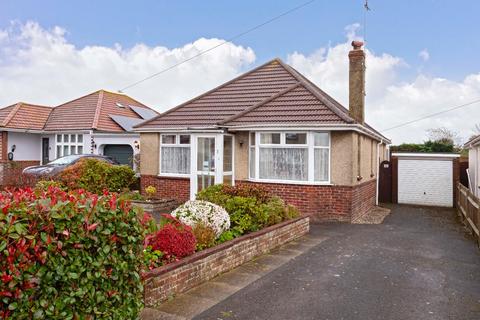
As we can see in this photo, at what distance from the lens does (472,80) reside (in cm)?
2684

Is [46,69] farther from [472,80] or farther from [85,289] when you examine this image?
[472,80]

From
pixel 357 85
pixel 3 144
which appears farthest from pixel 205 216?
pixel 3 144

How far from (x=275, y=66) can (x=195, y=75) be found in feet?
13.7

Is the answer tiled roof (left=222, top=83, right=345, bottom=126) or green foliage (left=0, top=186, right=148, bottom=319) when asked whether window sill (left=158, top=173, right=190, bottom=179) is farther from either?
green foliage (left=0, top=186, right=148, bottom=319)

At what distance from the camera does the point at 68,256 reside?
3.40 meters

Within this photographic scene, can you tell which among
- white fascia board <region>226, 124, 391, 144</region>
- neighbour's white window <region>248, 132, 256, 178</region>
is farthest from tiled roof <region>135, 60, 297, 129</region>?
white fascia board <region>226, 124, 391, 144</region>

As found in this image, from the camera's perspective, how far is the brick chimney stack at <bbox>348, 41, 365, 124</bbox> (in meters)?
13.8

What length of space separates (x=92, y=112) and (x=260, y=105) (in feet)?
47.1

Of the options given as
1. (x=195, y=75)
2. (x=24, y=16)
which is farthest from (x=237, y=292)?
(x=195, y=75)

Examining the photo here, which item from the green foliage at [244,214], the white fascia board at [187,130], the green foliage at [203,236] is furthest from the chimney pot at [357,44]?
the green foliage at [203,236]

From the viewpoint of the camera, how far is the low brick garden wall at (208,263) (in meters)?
5.22

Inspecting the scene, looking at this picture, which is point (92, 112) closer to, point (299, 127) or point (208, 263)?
point (299, 127)

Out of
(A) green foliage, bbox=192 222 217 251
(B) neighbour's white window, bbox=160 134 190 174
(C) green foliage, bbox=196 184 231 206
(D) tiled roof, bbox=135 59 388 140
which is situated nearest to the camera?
(A) green foliage, bbox=192 222 217 251

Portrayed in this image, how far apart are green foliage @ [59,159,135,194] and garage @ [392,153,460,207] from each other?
12.0m
